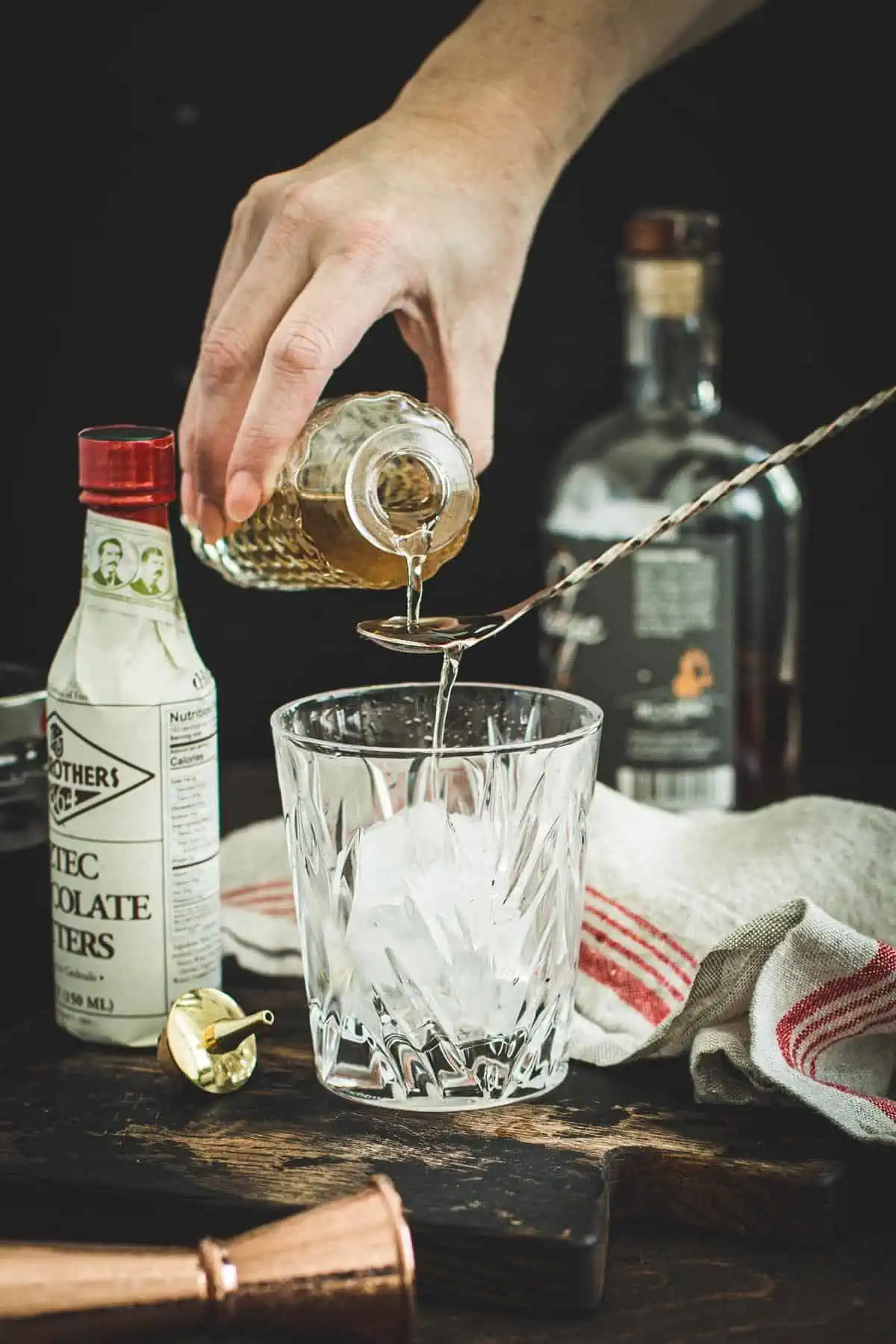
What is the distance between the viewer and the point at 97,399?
4.96 feet

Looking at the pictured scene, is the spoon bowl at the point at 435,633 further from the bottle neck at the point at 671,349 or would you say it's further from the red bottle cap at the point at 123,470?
the bottle neck at the point at 671,349

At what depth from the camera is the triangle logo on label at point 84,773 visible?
2.67ft

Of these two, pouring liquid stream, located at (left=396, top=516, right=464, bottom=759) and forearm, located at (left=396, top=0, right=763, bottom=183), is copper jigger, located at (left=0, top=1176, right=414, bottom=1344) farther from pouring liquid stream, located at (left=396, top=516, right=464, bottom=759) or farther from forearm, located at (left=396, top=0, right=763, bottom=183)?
forearm, located at (left=396, top=0, right=763, bottom=183)

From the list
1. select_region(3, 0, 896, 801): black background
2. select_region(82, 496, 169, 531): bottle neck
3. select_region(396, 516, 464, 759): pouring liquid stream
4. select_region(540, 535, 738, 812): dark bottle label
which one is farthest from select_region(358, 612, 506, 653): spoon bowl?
select_region(3, 0, 896, 801): black background

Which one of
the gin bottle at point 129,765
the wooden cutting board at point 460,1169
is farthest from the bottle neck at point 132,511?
the wooden cutting board at point 460,1169

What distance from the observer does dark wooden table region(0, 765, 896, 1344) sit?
621 mm

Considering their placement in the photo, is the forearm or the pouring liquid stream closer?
the pouring liquid stream

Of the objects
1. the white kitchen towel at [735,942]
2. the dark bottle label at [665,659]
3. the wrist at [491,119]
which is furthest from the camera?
the dark bottle label at [665,659]

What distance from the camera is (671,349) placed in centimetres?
135

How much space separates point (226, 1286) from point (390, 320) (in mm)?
1032

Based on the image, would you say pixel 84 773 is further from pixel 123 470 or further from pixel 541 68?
pixel 541 68

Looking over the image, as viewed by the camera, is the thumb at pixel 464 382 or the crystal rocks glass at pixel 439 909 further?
the thumb at pixel 464 382

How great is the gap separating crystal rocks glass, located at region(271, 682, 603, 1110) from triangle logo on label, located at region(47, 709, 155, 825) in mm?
78

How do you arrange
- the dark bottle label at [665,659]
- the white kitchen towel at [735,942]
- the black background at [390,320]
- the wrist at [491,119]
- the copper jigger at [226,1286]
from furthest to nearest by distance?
1. the black background at [390,320]
2. the dark bottle label at [665,659]
3. the wrist at [491,119]
4. the white kitchen towel at [735,942]
5. the copper jigger at [226,1286]
